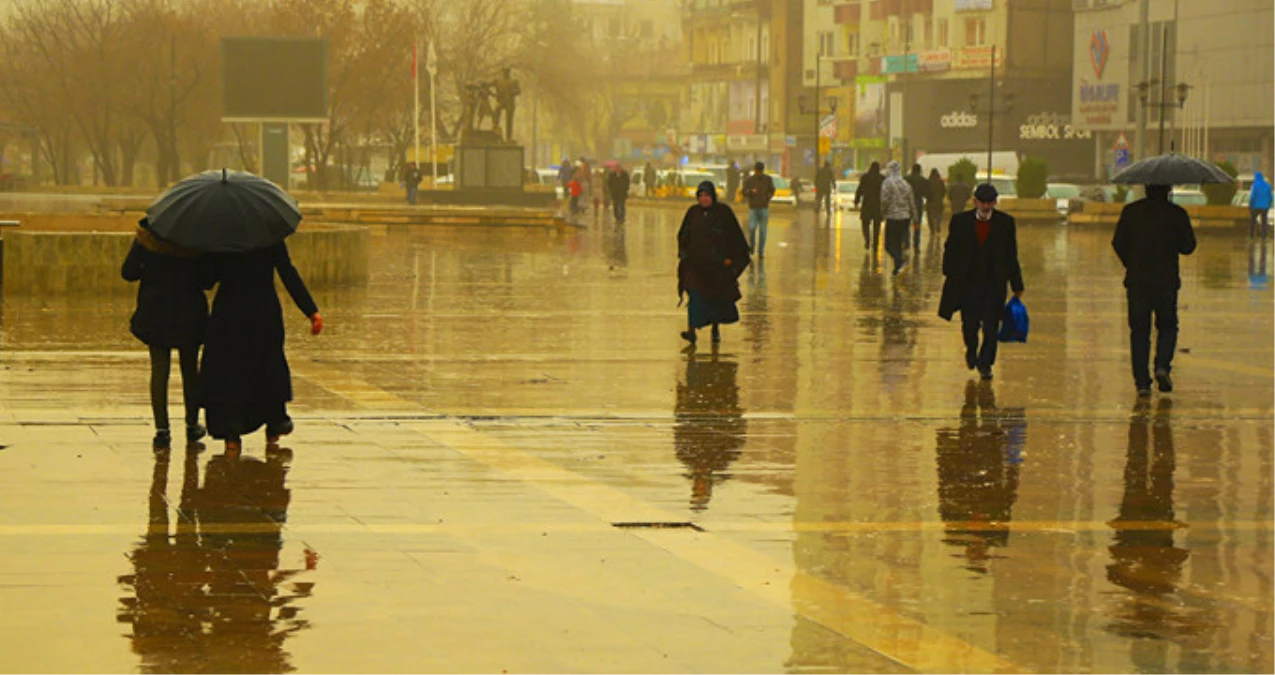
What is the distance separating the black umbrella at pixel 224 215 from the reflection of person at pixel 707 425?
7.85ft

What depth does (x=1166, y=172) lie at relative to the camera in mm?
16453

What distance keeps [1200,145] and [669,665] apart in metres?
81.7

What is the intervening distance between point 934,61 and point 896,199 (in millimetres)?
68651

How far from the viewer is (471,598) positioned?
25.7 feet

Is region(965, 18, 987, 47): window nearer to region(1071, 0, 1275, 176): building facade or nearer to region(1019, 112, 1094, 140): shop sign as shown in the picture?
region(1019, 112, 1094, 140): shop sign

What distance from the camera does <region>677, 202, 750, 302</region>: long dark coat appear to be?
59.7 feet

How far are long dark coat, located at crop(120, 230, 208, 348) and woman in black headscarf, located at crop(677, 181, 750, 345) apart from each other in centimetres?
670

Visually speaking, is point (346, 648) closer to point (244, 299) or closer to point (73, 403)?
point (244, 299)

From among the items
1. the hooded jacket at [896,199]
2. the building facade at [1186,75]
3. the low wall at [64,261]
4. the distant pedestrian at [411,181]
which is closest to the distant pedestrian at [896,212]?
the hooded jacket at [896,199]

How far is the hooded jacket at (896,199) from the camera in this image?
3069 cm

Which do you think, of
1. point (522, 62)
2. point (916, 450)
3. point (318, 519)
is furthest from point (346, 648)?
point (522, 62)

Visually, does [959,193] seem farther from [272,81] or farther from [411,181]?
[411,181]

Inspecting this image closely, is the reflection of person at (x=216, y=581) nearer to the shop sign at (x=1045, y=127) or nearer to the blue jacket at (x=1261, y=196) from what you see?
the blue jacket at (x=1261, y=196)

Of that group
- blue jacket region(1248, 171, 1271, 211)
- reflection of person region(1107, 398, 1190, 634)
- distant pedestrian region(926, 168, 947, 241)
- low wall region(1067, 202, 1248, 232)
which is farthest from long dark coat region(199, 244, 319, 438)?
low wall region(1067, 202, 1248, 232)
